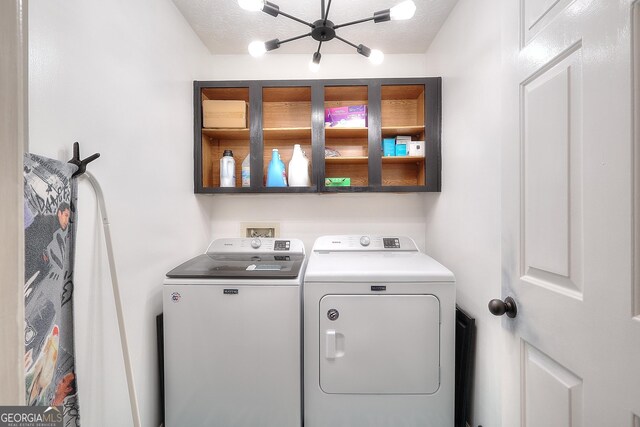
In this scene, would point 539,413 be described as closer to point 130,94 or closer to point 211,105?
point 130,94

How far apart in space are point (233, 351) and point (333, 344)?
0.54 metres

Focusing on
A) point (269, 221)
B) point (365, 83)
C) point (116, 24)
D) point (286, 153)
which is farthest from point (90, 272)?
point (365, 83)

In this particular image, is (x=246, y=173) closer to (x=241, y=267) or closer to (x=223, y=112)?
(x=223, y=112)

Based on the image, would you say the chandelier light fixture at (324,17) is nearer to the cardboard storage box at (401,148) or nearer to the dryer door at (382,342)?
the cardboard storage box at (401,148)

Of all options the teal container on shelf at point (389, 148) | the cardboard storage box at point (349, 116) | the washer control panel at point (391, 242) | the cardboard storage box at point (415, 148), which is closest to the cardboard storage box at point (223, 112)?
the cardboard storage box at point (349, 116)

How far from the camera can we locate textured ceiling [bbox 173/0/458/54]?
161 cm

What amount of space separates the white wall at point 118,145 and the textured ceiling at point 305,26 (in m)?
0.22

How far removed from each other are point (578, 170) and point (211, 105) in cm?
204

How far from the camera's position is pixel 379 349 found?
53.1 inches

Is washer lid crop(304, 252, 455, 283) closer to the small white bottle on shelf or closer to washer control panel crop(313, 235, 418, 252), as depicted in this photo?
washer control panel crop(313, 235, 418, 252)

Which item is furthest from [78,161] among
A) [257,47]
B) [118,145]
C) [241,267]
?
[257,47]

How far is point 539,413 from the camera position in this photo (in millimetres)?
774

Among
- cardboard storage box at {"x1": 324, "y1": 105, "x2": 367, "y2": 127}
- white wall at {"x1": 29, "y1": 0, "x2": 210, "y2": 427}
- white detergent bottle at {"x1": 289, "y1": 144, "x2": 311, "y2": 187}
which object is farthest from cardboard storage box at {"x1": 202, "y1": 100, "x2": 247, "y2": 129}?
cardboard storage box at {"x1": 324, "y1": 105, "x2": 367, "y2": 127}

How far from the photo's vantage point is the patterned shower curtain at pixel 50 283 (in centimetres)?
73
